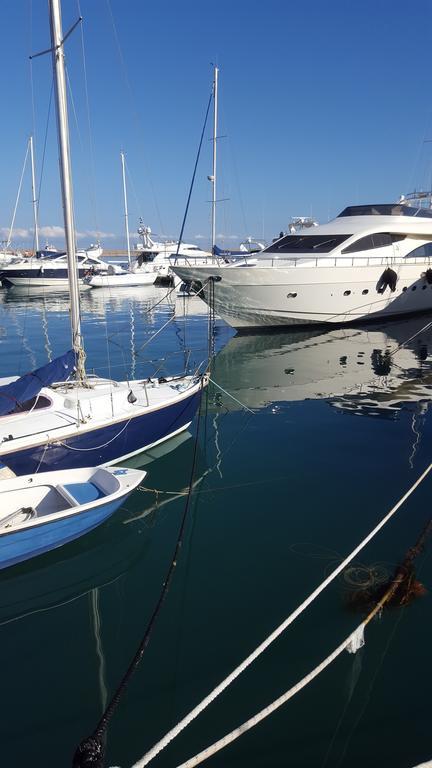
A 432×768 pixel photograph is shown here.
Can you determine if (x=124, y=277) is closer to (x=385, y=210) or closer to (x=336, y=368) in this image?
(x=385, y=210)

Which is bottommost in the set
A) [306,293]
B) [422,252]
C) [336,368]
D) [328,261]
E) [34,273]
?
[336,368]

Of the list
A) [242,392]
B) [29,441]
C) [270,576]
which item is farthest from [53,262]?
[270,576]

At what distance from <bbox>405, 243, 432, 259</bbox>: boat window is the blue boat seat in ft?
62.7

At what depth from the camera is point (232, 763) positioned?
3697 mm

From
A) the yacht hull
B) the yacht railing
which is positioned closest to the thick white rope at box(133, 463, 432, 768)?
the yacht hull

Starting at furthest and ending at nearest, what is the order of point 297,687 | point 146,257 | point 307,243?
point 146,257 → point 307,243 → point 297,687

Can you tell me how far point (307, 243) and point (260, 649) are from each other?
19.3 metres

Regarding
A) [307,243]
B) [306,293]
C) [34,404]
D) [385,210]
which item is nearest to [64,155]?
[34,404]

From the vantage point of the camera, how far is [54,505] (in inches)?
259

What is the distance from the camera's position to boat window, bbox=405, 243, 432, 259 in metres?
21.8

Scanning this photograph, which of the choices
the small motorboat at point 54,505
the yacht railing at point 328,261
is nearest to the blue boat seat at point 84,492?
the small motorboat at point 54,505

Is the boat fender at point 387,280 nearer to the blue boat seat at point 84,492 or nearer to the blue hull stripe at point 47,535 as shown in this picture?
the blue boat seat at point 84,492

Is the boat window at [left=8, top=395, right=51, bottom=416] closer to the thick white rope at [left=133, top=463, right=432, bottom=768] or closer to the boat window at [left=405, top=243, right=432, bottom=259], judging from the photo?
the thick white rope at [left=133, top=463, right=432, bottom=768]

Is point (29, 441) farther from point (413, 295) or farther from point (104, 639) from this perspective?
point (413, 295)
